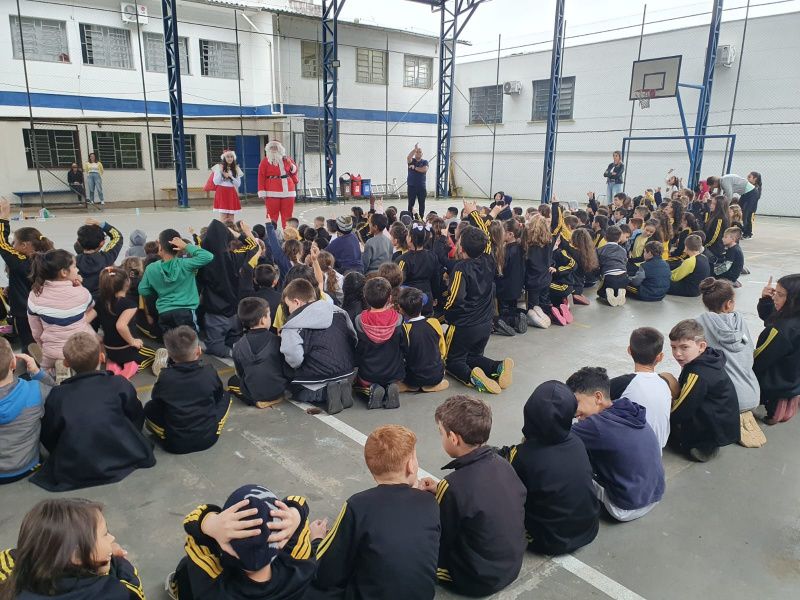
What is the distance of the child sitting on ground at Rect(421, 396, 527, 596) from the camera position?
2.28 m

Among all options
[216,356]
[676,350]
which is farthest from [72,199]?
[676,350]

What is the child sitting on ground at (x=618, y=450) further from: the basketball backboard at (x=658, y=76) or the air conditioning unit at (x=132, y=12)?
the air conditioning unit at (x=132, y=12)

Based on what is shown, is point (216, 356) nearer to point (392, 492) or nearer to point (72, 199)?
point (392, 492)

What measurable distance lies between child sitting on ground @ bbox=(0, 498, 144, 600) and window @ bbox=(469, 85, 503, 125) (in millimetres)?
25095

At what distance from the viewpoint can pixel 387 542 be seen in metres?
2.01

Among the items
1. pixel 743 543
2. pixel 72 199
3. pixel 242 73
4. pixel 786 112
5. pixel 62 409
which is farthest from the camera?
pixel 242 73

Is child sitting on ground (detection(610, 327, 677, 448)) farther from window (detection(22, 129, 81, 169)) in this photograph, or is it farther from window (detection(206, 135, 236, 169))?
window (detection(206, 135, 236, 169))

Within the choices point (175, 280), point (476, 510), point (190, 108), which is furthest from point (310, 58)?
point (476, 510)

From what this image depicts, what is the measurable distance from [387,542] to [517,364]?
3.56 metres

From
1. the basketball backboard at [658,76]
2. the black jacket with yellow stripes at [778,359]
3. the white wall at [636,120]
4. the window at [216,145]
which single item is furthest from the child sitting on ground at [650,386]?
the window at [216,145]

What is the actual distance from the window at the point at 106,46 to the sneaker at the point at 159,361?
18.1 meters

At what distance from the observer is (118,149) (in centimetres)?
1948

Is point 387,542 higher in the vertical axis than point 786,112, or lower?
lower

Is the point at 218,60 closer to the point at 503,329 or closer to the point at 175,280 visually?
the point at 175,280
